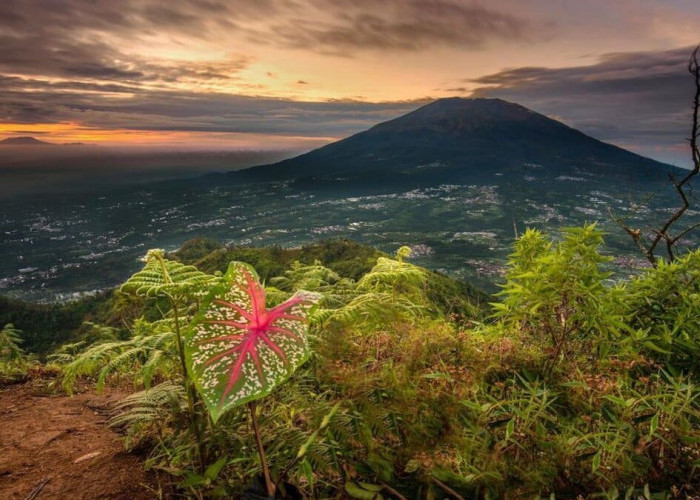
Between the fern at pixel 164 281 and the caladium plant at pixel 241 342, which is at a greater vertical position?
the fern at pixel 164 281

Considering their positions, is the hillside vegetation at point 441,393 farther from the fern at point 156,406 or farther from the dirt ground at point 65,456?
the dirt ground at point 65,456

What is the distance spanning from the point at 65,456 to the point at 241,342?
2070 millimetres

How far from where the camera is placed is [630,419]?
190cm

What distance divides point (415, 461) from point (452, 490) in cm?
17

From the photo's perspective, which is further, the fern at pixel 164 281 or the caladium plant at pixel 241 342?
the fern at pixel 164 281

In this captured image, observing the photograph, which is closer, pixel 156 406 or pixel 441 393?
pixel 441 393

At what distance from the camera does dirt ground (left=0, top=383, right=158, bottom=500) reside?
7.36ft

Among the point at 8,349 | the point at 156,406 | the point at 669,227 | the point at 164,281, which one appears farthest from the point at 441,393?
the point at 8,349

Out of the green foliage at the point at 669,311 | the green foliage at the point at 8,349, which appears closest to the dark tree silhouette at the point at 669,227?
the green foliage at the point at 669,311

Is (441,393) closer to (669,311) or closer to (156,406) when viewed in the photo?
(669,311)

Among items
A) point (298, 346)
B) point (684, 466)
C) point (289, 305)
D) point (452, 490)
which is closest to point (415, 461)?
point (452, 490)

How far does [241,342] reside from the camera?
1.58 metres

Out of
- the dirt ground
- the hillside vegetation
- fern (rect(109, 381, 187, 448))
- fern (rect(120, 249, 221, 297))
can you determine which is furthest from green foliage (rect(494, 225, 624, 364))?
the dirt ground

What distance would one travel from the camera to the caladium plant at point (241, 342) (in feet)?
4.65
